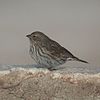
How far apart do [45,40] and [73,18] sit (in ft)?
19.5

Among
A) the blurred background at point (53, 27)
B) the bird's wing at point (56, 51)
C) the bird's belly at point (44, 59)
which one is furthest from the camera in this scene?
the blurred background at point (53, 27)

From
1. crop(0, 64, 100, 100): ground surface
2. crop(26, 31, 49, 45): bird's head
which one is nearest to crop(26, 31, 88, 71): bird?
crop(26, 31, 49, 45): bird's head

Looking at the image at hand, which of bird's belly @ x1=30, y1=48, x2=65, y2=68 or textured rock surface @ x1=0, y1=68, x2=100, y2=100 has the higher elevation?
bird's belly @ x1=30, y1=48, x2=65, y2=68

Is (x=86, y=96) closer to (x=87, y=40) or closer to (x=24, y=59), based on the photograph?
(x=24, y=59)

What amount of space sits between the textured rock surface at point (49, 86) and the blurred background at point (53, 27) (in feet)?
13.9

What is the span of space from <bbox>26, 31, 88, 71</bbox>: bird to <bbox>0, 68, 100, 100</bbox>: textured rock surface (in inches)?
43.6

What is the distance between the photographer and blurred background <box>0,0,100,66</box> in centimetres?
1300

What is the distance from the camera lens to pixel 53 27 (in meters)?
14.6

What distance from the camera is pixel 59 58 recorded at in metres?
9.09

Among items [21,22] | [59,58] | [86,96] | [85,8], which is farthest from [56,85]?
[85,8]

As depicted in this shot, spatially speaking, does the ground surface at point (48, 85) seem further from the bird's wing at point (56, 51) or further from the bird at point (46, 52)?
the bird's wing at point (56, 51)

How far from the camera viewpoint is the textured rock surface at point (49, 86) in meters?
7.60

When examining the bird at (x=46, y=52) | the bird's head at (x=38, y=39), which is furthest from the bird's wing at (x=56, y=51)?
the bird's head at (x=38, y=39)

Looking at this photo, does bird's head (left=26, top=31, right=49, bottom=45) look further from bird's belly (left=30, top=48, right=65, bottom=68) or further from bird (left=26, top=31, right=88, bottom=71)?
bird's belly (left=30, top=48, right=65, bottom=68)
